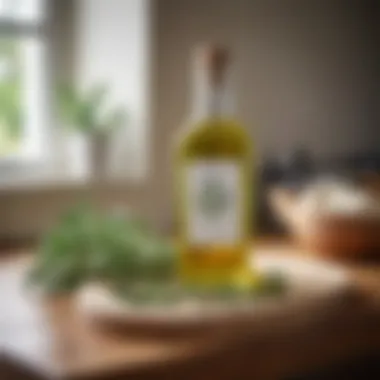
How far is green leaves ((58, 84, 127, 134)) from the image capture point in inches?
83.1

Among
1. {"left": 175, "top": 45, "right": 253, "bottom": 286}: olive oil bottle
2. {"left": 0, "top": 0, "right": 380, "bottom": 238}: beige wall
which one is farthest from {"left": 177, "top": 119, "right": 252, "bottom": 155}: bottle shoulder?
{"left": 0, "top": 0, "right": 380, "bottom": 238}: beige wall

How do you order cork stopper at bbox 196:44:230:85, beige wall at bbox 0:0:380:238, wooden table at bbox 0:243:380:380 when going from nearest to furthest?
wooden table at bbox 0:243:380:380 → cork stopper at bbox 196:44:230:85 → beige wall at bbox 0:0:380:238

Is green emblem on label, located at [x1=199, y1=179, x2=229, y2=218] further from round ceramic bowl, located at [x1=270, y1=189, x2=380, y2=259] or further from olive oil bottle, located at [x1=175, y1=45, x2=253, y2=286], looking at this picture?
round ceramic bowl, located at [x1=270, y1=189, x2=380, y2=259]

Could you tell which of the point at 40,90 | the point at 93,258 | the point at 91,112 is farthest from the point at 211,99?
A: the point at 40,90

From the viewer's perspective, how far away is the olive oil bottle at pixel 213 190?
60.6 inches

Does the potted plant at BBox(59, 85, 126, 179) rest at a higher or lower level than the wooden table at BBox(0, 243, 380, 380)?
higher

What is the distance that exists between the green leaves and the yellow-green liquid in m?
0.58

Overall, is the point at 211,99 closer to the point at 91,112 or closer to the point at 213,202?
the point at 213,202

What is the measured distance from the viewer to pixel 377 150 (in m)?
2.47

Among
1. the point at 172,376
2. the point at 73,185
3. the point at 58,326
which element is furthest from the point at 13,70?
the point at 172,376

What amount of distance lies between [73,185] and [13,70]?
27 cm

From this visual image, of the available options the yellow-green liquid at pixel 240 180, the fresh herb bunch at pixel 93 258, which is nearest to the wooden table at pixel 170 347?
the fresh herb bunch at pixel 93 258

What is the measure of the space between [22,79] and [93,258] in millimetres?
709

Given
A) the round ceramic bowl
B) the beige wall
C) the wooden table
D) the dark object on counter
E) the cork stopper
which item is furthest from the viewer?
the dark object on counter
